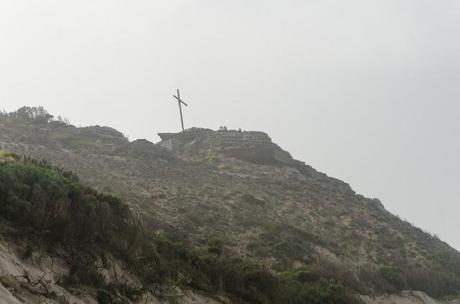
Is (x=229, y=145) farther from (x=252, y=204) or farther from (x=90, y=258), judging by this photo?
(x=90, y=258)

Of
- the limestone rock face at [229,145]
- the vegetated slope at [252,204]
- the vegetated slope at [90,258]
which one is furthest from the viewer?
the limestone rock face at [229,145]

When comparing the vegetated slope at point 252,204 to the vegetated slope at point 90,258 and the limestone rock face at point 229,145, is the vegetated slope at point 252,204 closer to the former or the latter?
the limestone rock face at point 229,145

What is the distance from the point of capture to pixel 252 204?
3170 cm

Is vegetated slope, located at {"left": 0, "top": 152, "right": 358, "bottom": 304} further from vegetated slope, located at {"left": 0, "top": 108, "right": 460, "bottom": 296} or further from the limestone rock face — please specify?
the limestone rock face

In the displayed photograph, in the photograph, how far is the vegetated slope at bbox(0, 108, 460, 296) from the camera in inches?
935

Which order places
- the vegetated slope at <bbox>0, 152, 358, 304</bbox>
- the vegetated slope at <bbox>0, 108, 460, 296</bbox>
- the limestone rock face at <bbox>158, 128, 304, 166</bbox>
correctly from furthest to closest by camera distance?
1. the limestone rock face at <bbox>158, 128, 304, 166</bbox>
2. the vegetated slope at <bbox>0, 108, 460, 296</bbox>
3. the vegetated slope at <bbox>0, 152, 358, 304</bbox>

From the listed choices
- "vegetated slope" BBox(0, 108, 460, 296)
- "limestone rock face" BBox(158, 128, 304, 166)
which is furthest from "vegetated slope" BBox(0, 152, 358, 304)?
"limestone rock face" BBox(158, 128, 304, 166)

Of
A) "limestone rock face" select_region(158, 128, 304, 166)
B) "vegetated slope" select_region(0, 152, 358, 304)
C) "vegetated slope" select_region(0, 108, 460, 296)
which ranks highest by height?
"limestone rock face" select_region(158, 128, 304, 166)

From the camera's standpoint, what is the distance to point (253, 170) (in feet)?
136

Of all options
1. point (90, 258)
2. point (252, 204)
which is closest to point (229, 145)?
point (252, 204)

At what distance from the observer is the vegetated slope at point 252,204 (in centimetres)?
2375

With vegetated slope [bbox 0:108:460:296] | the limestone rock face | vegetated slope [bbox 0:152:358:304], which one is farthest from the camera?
the limestone rock face

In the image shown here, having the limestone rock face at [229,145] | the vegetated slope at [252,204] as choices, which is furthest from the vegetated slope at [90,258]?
the limestone rock face at [229,145]

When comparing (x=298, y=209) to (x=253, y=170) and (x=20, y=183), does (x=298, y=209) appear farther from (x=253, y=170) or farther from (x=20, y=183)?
(x=20, y=183)
